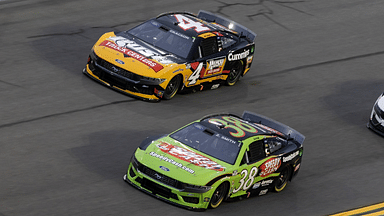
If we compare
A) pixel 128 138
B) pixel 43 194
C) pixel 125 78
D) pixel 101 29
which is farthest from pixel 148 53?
pixel 43 194

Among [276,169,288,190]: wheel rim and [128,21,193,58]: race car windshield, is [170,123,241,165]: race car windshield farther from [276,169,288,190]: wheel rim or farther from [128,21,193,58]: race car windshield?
[128,21,193,58]: race car windshield

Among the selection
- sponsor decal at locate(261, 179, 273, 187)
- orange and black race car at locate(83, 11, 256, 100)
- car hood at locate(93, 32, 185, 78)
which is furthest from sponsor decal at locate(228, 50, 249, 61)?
sponsor decal at locate(261, 179, 273, 187)

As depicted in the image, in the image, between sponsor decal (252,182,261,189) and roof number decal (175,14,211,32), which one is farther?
roof number decal (175,14,211,32)

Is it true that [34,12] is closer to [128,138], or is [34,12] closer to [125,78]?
[125,78]

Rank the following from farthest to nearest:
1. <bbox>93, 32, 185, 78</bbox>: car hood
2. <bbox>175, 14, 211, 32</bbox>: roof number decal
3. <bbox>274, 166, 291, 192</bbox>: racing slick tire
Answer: <bbox>175, 14, 211, 32</bbox>: roof number decal, <bbox>93, 32, 185, 78</bbox>: car hood, <bbox>274, 166, 291, 192</bbox>: racing slick tire

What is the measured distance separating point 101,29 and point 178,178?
987 cm

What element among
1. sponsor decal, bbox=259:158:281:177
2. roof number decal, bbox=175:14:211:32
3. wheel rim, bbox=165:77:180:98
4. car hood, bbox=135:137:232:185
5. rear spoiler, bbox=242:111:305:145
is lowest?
wheel rim, bbox=165:77:180:98

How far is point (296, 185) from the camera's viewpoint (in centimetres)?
1313

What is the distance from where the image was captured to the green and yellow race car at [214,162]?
11266 mm

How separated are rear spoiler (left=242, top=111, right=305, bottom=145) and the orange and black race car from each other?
2689 millimetres

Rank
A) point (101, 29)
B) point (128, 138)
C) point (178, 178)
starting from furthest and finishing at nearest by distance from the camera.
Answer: point (101, 29)
point (128, 138)
point (178, 178)

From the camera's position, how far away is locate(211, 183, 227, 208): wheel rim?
449 inches

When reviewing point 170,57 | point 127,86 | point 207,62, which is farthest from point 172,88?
point 207,62

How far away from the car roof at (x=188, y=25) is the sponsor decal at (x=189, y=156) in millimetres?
5260
